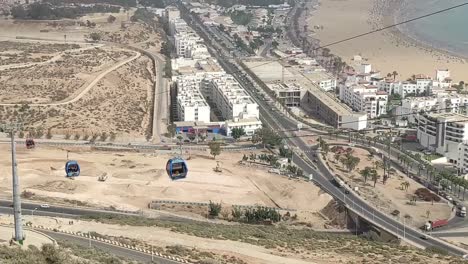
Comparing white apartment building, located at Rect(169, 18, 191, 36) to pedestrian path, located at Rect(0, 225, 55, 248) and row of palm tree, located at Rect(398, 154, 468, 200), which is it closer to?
row of palm tree, located at Rect(398, 154, 468, 200)

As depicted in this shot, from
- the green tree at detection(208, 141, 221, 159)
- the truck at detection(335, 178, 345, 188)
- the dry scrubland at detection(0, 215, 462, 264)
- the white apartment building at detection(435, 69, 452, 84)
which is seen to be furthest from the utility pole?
the white apartment building at detection(435, 69, 452, 84)

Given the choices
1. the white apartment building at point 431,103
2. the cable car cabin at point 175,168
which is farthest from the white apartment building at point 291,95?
the cable car cabin at point 175,168

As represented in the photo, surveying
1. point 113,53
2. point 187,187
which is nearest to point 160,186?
point 187,187

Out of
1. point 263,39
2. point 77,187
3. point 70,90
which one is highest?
point 263,39

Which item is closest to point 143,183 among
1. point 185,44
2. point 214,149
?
point 214,149

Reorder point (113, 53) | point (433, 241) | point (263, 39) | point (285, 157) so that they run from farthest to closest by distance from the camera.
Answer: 1. point (263, 39)
2. point (113, 53)
3. point (285, 157)
4. point (433, 241)

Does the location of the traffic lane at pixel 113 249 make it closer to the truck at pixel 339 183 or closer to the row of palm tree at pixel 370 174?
the truck at pixel 339 183

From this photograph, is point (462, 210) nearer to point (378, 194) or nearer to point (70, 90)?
point (378, 194)
